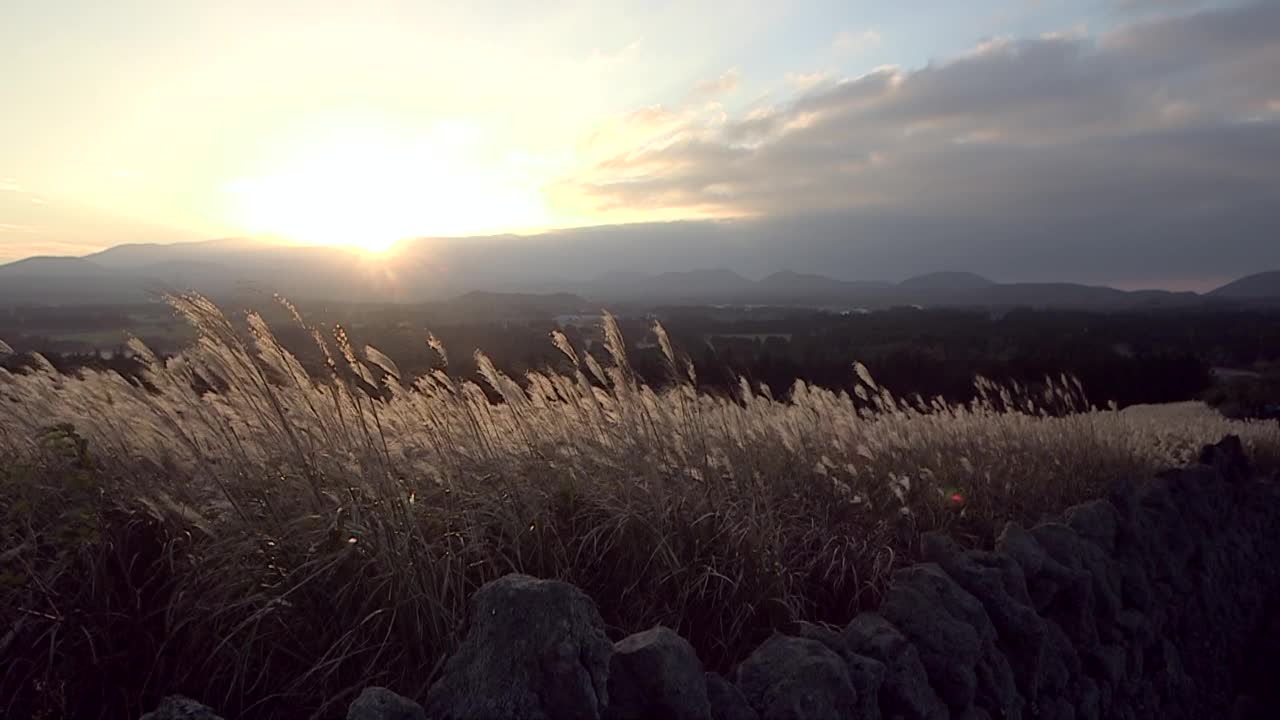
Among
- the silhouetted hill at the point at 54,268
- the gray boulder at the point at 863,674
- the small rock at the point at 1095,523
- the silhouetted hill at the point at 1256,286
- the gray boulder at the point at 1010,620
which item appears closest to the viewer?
the gray boulder at the point at 863,674

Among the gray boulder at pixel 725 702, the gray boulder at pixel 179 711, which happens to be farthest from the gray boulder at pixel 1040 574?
the gray boulder at pixel 179 711

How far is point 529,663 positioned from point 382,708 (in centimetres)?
37

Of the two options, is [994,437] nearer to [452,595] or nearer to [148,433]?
[452,595]

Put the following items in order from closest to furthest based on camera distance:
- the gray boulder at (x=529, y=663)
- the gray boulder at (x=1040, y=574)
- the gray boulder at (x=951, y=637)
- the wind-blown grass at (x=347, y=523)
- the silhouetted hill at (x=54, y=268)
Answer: the gray boulder at (x=529, y=663)
the wind-blown grass at (x=347, y=523)
the gray boulder at (x=951, y=637)
the gray boulder at (x=1040, y=574)
the silhouetted hill at (x=54, y=268)

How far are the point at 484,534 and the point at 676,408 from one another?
2175 mm

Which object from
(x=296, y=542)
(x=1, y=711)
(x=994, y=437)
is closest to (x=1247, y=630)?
(x=994, y=437)

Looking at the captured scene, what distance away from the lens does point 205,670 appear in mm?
2688

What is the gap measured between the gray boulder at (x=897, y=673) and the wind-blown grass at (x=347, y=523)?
0.46 m

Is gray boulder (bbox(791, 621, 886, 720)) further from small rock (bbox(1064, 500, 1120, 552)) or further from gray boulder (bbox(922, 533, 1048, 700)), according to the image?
small rock (bbox(1064, 500, 1120, 552))

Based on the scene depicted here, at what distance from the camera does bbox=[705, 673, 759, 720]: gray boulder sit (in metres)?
2.23

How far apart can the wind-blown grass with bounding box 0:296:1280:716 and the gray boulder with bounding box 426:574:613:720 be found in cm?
71

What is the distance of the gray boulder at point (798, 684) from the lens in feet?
7.56

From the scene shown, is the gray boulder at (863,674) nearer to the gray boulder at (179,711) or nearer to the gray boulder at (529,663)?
the gray boulder at (529,663)

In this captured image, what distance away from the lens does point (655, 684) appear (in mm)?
2078
